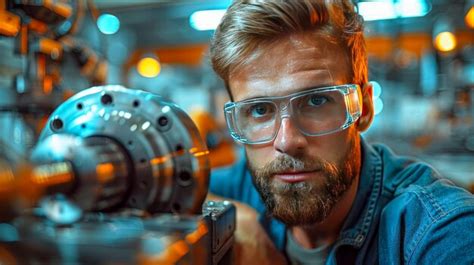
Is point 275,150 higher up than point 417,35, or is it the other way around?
point 417,35

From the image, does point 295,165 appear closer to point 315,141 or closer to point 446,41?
point 315,141

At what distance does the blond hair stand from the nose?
21cm

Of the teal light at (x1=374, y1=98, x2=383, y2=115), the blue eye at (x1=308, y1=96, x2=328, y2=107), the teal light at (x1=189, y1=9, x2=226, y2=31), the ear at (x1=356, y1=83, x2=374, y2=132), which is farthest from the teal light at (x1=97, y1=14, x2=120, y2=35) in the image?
the blue eye at (x1=308, y1=96, x2=328, y2=107)

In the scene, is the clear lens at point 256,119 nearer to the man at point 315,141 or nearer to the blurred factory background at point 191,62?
the man at point 315,141

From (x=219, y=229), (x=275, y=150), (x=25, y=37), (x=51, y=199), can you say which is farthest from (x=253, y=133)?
(x=25, y=37)

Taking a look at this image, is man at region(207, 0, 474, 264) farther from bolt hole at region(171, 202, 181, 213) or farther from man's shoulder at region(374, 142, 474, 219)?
bolt hole at region(171, 202, 181, 213)

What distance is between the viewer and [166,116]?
705 millimetres

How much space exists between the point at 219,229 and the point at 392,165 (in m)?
0.62

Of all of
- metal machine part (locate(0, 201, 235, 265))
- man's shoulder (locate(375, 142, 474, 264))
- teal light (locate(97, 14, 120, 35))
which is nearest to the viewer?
metal machine part (locate(0, 201, 235, 265))

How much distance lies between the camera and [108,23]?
5.71m

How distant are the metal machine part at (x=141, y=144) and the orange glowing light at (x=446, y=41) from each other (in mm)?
3870

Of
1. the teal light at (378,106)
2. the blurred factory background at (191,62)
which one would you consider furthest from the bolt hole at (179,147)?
the teal light at (378,106)

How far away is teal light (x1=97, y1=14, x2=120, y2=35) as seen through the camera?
5532 mm

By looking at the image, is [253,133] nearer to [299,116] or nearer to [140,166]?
[299,116]
